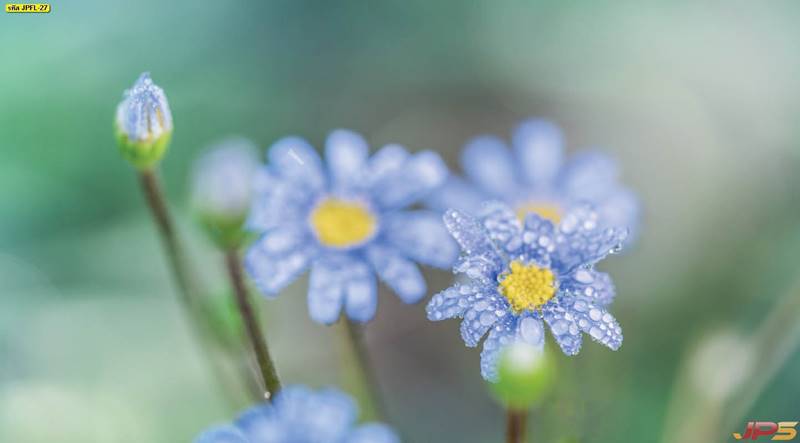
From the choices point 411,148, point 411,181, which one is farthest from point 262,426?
point 411,148

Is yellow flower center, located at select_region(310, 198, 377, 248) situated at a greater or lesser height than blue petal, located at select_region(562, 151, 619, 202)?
greater

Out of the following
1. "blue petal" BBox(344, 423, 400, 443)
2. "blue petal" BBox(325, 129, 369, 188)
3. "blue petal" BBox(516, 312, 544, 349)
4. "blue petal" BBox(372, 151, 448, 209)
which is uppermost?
"blue petal" BBox(325, 129, 369, 188)

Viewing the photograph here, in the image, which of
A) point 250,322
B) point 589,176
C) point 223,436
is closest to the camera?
point 223,436

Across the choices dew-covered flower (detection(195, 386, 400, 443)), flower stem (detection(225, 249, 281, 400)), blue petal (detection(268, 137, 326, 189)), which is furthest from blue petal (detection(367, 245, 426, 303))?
dew-covered flower (detection(195, 386, 400, 443))

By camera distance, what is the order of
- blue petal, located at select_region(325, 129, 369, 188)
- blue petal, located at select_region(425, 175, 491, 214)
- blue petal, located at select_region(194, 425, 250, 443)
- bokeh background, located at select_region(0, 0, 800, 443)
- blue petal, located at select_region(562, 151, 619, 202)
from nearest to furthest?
1. blue petal, located at select_region(194, 425, 250, 443)
2. blue petal, located at select_region(325, 129, 369, 188)
3. blue petal, located at select_region(425, 175, 491, 214)
4. blue petal, located at select_region(562, 151, 619, 202)
5. bokeh background, located at select_region(0, 0, 800, 443)

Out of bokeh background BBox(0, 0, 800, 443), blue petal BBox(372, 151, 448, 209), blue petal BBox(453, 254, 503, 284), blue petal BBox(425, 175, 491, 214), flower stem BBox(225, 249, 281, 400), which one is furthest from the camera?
bokeh background BBox(0, 0, 800, 443)

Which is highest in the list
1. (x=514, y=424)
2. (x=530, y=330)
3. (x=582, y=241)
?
(x=582, y=241)

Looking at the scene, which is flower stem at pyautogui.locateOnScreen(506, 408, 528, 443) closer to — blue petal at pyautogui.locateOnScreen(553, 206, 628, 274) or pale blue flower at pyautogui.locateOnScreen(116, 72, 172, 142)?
blue petal at pyautogui.locateOnScreen(553, 206, 628, 274)

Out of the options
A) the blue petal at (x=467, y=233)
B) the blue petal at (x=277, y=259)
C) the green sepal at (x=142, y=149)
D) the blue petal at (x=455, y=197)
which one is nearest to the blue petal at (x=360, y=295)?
the blue petal at (x=277, y=259)

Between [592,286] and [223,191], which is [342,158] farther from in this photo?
[592,286]
